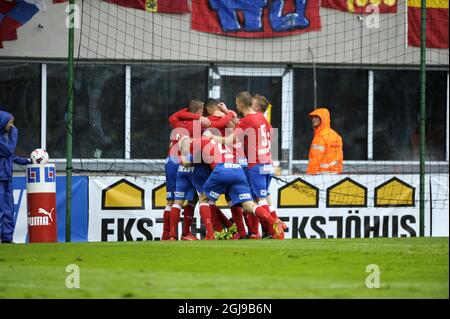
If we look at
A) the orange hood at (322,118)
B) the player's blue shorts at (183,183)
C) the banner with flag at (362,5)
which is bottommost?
the player's blue shorts at (183,183)

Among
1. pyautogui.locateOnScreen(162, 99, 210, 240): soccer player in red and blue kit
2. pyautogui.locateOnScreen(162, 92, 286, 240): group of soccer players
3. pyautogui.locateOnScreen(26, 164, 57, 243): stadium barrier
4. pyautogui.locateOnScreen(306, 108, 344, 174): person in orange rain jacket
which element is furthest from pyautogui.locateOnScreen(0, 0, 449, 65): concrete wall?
pyautogui.locateOnScreen(162, 92, 286, 240): group of soccer players

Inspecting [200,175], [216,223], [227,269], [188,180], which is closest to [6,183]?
[188,180]

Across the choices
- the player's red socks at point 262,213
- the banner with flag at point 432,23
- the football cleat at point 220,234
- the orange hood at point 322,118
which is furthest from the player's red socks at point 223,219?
the banner with flag at point 432,23

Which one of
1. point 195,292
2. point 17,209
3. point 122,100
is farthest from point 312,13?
point 195,292

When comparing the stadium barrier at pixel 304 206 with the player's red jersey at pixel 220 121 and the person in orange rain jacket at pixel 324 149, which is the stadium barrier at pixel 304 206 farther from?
the player's red jersey at pixel 220 121

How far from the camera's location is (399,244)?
12.9 meters

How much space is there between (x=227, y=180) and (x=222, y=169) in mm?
152

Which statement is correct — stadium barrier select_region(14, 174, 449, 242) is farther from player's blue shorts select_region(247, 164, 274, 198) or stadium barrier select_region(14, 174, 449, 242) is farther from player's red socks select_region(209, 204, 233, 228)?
player's blue shorts select_region(247, 164, 274, 198)

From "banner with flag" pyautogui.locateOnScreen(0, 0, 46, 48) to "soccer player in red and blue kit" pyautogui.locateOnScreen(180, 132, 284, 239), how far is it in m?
5.42

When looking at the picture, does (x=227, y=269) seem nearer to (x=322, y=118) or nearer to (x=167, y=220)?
(x=167, y=220)

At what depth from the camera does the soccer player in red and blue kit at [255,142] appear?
14.1 meters

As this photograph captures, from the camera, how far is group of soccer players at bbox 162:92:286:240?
1395 cm

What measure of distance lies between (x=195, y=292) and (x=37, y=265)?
2.60 meters
